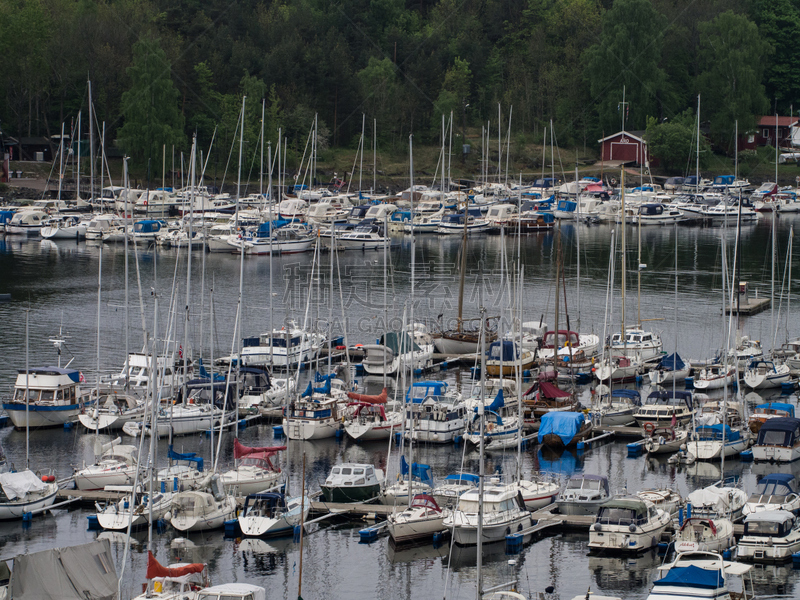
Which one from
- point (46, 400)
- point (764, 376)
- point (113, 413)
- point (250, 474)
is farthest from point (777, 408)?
point (46, 400)

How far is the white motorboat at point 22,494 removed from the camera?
3103cm

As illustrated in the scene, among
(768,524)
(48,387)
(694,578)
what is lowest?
(694,578)

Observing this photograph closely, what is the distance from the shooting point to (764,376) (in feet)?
149

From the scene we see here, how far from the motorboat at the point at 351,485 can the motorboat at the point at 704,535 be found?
8.04 m

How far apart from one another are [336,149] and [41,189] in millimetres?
28867

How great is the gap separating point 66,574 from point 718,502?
15.6 meters

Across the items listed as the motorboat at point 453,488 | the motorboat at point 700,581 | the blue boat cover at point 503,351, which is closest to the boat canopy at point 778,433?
the motorboat at point 453,488

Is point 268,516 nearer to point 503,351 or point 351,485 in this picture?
Answer: point 351,485

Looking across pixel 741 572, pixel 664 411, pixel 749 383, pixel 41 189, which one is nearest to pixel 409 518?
pixel 741 572

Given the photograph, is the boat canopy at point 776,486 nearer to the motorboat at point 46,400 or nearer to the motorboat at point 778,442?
the motorboat at point 778,442

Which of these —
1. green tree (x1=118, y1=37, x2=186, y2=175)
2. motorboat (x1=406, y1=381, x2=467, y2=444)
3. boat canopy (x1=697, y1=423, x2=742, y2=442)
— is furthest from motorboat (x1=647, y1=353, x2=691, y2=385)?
green tree (x1=118, y1=37, x2=186, y2=175)

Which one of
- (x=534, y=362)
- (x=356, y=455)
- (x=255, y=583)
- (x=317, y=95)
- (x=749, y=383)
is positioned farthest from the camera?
(x=317, y=95)

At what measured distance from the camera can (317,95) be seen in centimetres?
11962

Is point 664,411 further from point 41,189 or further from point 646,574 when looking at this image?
point 41,189
